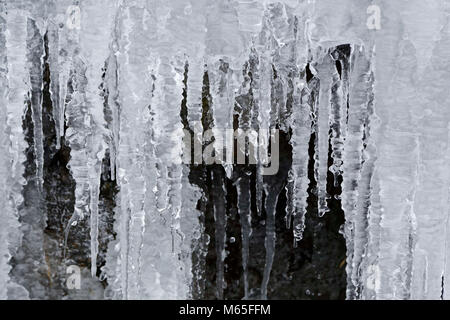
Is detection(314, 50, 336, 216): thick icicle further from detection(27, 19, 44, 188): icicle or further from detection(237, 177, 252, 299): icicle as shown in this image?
detection(27, 19, 44, 188): icicle

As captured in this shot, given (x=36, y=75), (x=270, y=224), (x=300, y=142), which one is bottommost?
(x=270, y=224)

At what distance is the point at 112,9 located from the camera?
138 centimetres

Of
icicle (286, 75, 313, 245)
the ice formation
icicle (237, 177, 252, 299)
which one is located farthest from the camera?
icicle (237, 177, 252, 299)

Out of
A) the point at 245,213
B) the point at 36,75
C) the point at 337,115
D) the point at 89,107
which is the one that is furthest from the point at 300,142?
the point at 36,75

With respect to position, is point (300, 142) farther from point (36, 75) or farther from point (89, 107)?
point (36, 75)

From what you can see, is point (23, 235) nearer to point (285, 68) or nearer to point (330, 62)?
point (285, 68)

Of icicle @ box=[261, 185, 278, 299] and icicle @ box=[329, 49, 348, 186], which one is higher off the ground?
icicle @ box=[329, 49, 348, 186]

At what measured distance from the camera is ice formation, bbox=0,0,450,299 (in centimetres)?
138

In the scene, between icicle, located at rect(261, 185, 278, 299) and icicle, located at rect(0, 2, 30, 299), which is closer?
icicle, located at rect(0, 2, 30, 299)

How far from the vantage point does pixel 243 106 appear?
5.16ft

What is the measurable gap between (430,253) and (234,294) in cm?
70

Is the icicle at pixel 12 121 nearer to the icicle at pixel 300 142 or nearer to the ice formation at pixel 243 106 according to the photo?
the ice formation at pixel 243 106

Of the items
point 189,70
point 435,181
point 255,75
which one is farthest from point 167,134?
point 435,181

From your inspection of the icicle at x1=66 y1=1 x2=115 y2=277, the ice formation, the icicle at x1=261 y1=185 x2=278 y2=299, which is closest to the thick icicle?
the ice formation
